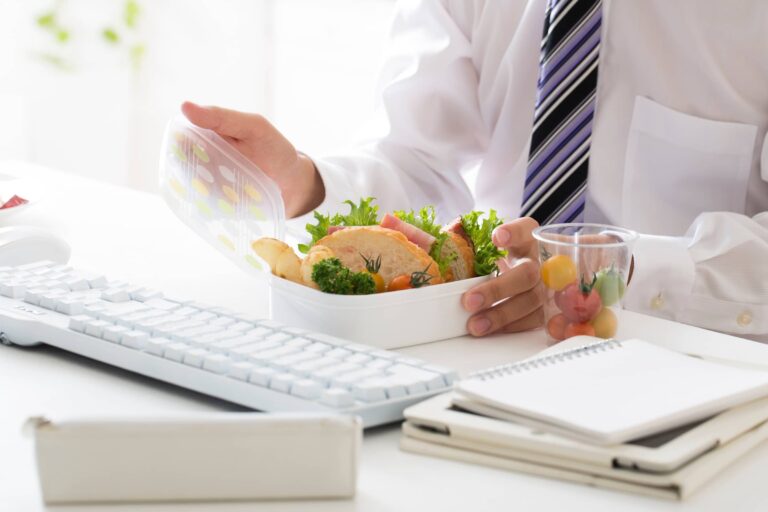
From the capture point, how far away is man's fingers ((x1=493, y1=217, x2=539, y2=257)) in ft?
3.51

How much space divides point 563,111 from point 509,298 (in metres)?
0.52

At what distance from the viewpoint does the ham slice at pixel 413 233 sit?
1038 millimetres

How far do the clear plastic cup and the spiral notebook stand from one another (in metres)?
0.13

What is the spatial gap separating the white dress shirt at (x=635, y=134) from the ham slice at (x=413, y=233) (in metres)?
0.44

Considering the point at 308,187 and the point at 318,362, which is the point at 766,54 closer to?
the point at 308,187

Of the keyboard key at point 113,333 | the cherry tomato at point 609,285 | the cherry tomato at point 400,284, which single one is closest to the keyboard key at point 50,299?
the keyboard key at point 113,333

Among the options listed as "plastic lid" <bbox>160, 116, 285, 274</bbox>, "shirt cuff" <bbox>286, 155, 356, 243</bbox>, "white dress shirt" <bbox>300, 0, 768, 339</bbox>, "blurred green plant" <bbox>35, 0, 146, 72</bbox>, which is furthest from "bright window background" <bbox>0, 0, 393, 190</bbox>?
"plastic lid" <bbox>160, 116, 285, 274</bbox>

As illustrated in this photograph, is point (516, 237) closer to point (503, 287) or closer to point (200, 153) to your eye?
point (503, 287)

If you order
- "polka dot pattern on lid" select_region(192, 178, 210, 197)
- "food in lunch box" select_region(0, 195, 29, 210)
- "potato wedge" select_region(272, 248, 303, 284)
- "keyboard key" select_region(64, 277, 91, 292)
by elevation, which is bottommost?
"keyboard key" select_region(64, 277, 91, 292)

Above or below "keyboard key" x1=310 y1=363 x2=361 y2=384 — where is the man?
above

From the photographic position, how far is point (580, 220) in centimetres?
149

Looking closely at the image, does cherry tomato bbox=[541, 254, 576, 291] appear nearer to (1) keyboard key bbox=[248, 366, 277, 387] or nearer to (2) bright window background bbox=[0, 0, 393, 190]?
(1) keyboard key bbox=[248, 366, 277, 387]

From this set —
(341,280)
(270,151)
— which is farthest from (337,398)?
(270,151)

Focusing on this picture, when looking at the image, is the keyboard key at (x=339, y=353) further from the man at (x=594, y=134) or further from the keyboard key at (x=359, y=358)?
the man at (x=594, y=134)
